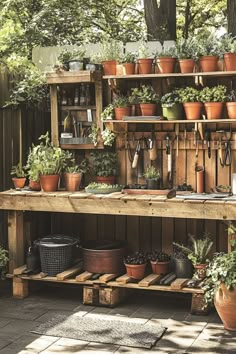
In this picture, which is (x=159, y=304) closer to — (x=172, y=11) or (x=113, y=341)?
(x=113, y=341)

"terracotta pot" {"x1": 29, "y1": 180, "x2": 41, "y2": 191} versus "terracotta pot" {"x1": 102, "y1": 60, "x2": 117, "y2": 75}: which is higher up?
"terracotta pot" {"x1": 102, "y1": 60, "x2": 117, "y2": 75}

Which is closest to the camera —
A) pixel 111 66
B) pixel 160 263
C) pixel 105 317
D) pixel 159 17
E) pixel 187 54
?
pixel 105 317

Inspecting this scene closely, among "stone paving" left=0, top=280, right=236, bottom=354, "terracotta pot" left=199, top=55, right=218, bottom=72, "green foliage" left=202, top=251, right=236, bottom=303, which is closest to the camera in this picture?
"stone paving" left=0, top=280, right=236, bottom=354

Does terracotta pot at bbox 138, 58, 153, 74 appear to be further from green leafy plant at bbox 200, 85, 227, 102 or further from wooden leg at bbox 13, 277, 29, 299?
wooden leg at bbox 13, 277, 29, 299

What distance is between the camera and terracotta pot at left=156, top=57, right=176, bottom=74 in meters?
5.84

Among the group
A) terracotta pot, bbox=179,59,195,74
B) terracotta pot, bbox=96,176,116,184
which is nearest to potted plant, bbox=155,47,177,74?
terracotta pot, bbox=179,59,195,74

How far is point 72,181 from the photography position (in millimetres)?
6090

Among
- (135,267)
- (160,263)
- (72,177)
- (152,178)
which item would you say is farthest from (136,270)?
(72,177)

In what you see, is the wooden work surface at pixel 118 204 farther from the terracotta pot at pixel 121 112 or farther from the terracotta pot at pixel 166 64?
the terracotta pot at pixel 166 64

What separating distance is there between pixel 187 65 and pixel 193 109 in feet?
1.35

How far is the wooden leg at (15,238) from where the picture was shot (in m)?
6.00

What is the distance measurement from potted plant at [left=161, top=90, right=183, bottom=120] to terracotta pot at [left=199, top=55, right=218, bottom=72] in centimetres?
36

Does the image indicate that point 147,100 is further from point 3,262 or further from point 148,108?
point 3,262

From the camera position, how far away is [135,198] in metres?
5.54
